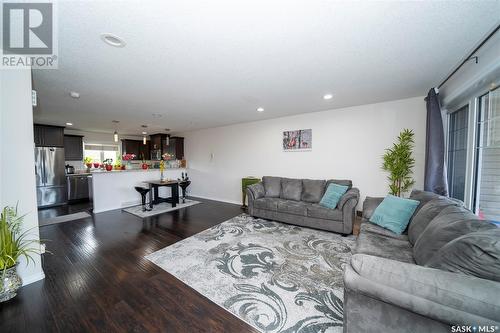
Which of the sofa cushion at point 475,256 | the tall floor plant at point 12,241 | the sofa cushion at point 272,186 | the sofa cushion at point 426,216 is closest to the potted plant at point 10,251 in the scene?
the tall floor plant at point 12,241

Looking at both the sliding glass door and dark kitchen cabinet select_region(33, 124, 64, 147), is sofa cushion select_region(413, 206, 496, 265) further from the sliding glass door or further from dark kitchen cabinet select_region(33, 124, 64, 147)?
dark kitchen cabinet select_region(33, 124, 64, 147)

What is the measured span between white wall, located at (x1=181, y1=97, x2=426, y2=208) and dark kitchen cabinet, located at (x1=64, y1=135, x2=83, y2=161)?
14.3 ft

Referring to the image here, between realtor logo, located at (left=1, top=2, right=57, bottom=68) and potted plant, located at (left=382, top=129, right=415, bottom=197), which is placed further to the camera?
potted plant, located at (left=382, top=129, right=415, bottom=197)

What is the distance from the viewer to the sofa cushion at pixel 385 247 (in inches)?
70.1

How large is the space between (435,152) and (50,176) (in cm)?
912

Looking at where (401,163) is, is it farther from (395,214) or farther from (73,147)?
(73,147)

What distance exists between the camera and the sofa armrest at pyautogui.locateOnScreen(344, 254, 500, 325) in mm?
894

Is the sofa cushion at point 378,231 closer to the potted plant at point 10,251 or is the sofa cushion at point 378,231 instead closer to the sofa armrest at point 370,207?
the sofa armrest at point 370,207

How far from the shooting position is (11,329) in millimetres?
1533

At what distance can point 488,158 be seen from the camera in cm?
221

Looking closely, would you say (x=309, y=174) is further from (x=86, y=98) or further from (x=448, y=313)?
(x=86, y=98)

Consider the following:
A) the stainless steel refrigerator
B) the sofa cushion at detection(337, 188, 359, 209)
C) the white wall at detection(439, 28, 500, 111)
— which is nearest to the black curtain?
the white wall at detection(439, 28, 500, 111)

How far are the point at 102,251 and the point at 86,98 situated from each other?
269 cm

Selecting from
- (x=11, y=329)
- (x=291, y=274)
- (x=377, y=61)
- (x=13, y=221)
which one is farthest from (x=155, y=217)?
(x=377, y=61)
